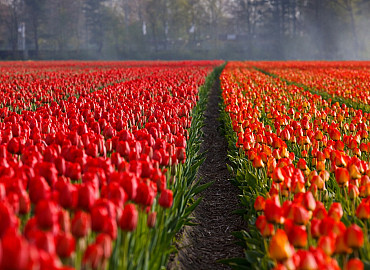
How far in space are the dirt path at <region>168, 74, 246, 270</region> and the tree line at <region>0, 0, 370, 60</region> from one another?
59.4 meters

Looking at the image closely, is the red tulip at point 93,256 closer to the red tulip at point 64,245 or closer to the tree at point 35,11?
the red tulip at point 64,245

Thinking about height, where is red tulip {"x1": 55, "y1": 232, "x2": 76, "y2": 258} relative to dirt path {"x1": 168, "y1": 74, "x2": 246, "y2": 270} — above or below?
above

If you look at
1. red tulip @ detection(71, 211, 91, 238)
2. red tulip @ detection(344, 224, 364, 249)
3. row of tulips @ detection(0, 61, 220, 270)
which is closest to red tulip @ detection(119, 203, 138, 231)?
row of tulips @ detection(0, 61, 220, 270)

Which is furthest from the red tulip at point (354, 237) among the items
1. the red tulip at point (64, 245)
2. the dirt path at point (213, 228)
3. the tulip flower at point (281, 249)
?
the dirt path at point (213, 228)

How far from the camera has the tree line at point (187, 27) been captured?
2670 inches

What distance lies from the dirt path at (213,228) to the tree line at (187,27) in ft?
195

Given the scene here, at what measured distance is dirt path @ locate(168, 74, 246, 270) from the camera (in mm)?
3756

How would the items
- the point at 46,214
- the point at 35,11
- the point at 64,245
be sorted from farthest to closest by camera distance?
the point at 35,11, the point at 46,214, the point at 64,245

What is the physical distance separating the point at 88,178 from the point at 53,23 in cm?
7701

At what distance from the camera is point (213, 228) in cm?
462

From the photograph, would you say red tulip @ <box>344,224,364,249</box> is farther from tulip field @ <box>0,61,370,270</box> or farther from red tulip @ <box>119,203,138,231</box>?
red tulip @ <box>119,203,138,231</box>

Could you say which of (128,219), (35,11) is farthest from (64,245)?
(35,11)

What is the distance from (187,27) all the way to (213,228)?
7402 cm

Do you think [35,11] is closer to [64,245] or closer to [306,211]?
[306,211]
